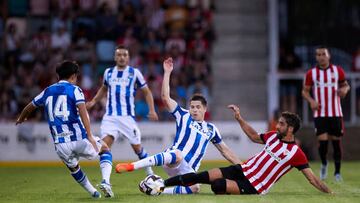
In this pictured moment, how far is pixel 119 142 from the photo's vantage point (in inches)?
787

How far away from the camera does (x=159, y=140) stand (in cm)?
1991

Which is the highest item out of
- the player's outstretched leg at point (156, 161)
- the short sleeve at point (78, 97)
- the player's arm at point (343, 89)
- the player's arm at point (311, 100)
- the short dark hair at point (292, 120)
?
the short sleeve at point (78, 97)

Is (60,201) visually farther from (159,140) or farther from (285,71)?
(285,71)

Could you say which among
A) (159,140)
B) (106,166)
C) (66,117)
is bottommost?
(159,140)

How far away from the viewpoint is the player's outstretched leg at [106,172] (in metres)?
10.4

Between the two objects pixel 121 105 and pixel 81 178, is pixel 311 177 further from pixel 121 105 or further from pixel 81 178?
pixel 121 105

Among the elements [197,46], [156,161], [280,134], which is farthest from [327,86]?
[197,46]

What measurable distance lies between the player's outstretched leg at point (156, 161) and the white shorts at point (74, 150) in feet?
1.37

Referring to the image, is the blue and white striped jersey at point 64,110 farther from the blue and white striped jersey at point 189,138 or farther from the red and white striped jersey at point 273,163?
the red and white striped jersey at point 273,163

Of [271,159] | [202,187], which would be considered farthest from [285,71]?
[271,159]

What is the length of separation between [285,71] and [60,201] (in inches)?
478

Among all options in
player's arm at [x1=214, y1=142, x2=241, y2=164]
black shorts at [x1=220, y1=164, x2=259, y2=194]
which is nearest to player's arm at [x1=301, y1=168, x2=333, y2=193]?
black shorts at [x1=220, y1=164, x2=259, y2=194]

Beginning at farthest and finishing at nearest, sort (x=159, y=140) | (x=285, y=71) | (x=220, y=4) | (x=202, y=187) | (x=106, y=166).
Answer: (x=220, y=4) < (x=285, y=71) < (x=159, y=140) < (x=202, y=187) < (x=106, y=166)

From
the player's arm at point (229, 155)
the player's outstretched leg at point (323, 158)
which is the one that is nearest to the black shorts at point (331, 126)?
the player's outstretched leg at point (323, 158)
